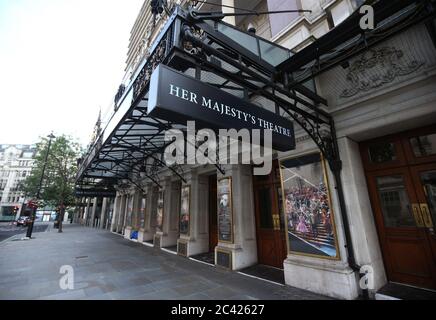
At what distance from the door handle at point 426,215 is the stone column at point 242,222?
14.4 feet

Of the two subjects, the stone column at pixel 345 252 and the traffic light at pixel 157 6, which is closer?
the traffic light at pixel 157 6

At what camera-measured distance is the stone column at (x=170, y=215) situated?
35.8 feet

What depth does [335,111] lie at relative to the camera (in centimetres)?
498

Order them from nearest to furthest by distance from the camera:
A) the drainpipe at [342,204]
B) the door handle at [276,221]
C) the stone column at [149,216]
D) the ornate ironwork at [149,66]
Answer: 1. the ornate ironwork at [149,66]
2. the drainpipe at [342,204]
3. the door handle at [276,221]
4. the stone column at [149,216]

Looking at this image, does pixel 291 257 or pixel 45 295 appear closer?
pixel 45 295

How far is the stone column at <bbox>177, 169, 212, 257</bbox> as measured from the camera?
28.7 ft

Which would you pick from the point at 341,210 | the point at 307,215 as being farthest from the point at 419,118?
the point at 307,215

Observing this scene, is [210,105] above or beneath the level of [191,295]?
above

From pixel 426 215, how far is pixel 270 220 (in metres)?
3.87

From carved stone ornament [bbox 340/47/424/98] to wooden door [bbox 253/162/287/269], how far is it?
3.28 metres

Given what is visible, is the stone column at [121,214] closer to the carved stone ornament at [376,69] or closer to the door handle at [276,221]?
the door handle at [276,221]

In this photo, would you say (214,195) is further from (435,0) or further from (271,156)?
(435,0)

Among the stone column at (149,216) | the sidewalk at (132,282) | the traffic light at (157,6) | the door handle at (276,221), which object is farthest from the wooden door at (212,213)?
the traffic light at (157,6)
